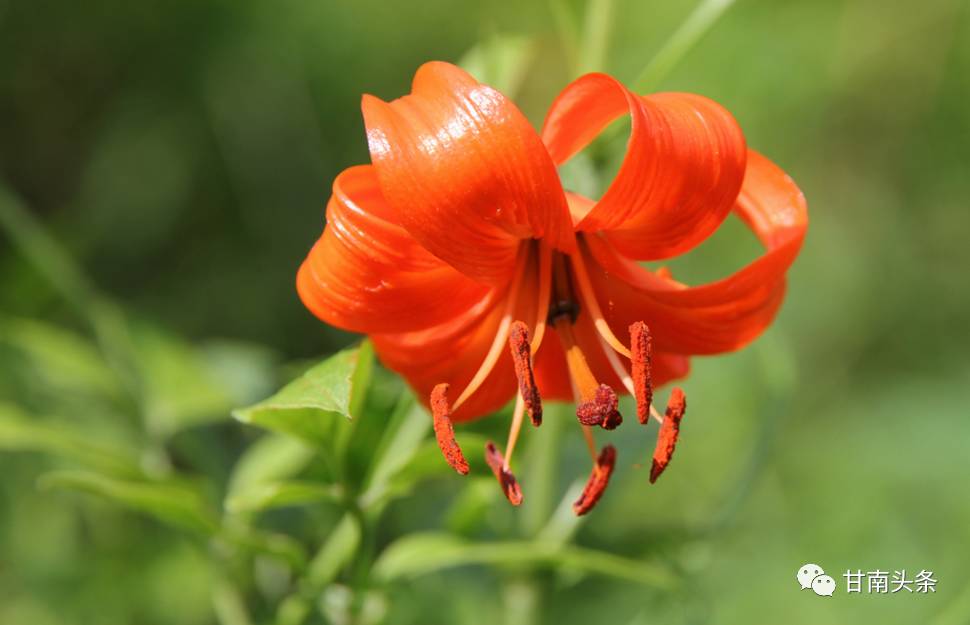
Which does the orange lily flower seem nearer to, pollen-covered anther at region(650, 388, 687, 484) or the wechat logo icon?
pollen-covered anther at region(650, 388, 687, 484)

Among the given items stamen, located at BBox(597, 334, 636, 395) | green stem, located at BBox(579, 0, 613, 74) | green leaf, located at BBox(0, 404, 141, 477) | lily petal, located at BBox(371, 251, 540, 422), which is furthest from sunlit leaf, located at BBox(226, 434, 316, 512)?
green stem, located at BBox(579, 0, 613, 74)

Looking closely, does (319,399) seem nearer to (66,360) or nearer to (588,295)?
(588,295)

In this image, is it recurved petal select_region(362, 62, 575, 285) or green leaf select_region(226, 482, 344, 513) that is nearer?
recurved petal select_region(362, 62, 575, 285)

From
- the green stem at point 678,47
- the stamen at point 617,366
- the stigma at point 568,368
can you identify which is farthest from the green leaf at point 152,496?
the green stem at point 678,47

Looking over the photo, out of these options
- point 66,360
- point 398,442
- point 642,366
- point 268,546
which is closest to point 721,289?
point 642,366

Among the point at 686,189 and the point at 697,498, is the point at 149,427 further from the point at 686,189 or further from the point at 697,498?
the point at 697,498

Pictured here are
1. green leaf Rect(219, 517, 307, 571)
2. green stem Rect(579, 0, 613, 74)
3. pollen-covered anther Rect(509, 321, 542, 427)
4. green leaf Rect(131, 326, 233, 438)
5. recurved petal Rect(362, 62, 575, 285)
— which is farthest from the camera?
green leaf Rect(131, 326, 233, 438)
